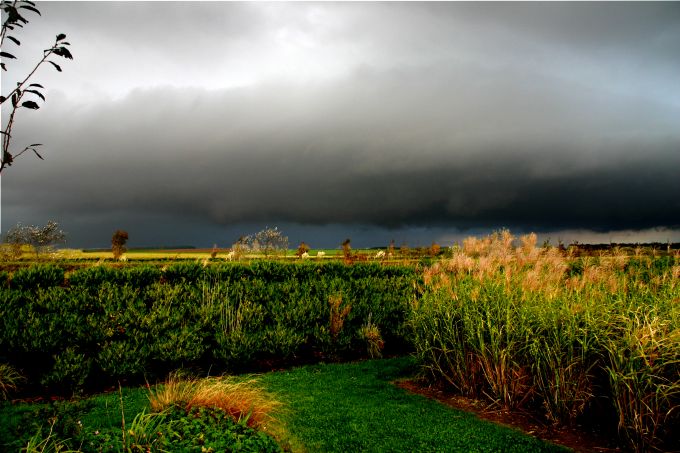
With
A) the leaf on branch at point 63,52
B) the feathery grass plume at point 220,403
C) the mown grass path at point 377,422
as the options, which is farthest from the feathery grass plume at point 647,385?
the leaf on branch at point 63,52

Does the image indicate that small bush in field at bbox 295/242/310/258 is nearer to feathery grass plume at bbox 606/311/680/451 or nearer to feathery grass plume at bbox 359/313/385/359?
feathery grass plume at bbox 359/313/385/359

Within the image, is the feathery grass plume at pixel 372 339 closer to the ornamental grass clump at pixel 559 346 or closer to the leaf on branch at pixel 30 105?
the ornamental grass clump at pixel 559 346

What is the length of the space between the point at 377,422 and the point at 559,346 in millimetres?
2563

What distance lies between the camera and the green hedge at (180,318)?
874cm

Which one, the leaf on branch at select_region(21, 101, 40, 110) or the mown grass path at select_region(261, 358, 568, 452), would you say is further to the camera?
the mown grass path at select_region(261, 358, 568, 452)

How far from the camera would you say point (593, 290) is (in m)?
6.82

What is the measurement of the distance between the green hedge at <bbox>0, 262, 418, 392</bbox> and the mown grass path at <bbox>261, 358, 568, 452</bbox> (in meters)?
1.70

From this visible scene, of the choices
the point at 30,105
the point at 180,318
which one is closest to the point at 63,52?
the point at 30,105

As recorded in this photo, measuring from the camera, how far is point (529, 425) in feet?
20.5

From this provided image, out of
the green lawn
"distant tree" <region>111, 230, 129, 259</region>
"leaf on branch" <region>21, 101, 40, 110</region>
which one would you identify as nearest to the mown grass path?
the green lawn

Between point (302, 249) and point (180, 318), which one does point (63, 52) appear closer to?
point (180, 318)

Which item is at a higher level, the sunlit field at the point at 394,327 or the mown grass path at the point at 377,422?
the sunlit field at the point at 394,327

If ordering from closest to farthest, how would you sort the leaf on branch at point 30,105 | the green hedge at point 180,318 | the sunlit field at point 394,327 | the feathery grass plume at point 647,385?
1. the leaf on branch at point 30,105
2. the feathery grass plume at point 647,385
3. the sunlit field at point 394,327
4. the green hedge at point 180,318

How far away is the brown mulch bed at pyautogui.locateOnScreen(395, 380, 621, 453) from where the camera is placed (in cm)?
555
